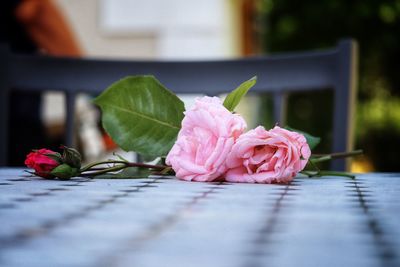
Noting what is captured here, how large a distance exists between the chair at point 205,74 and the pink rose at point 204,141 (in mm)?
596

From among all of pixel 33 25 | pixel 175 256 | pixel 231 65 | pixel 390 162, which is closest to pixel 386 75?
pixel 390 162

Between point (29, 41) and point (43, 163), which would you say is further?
point (29, 41)

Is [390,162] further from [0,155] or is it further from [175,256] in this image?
[175,256]

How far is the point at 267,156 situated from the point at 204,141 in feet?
0.20

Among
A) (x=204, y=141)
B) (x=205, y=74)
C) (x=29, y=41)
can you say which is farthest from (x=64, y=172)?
(x=29, y=41)

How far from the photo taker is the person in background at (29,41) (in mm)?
2355

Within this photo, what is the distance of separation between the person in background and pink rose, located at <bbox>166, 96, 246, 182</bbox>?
1.61m

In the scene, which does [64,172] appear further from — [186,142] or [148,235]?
[148,235]

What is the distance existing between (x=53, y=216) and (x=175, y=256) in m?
0.14

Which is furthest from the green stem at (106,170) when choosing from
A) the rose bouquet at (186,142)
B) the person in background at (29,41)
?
the person in background at (29,41)

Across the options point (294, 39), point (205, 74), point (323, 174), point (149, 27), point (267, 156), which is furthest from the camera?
Answer: point (294, 39)

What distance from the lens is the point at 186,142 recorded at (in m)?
0.75

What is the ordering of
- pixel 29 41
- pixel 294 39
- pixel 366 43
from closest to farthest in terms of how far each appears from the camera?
pixel 29 41
pixel 366 43
pixel 294 39

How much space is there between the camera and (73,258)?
1.14 feet
